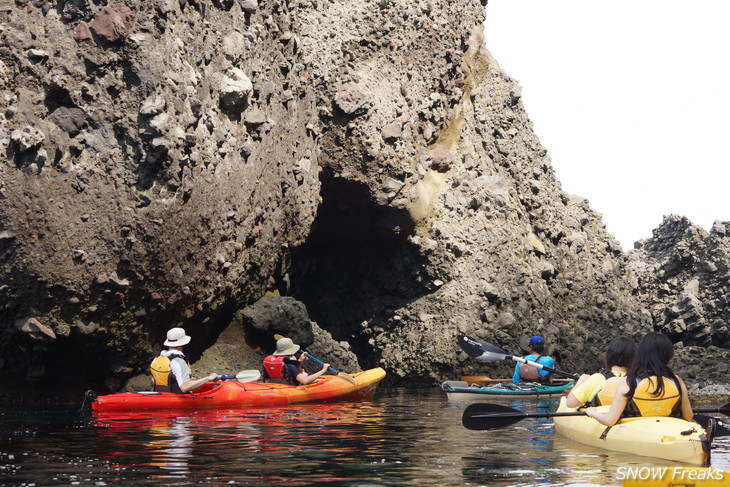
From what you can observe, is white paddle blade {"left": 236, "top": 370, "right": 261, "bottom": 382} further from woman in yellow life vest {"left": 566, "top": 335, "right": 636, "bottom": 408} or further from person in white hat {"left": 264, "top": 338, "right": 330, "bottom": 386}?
woman in yellow life vest {"left": 566, "top": 335, "right": 636, "bottom": 408}

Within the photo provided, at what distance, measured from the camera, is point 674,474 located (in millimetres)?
6734

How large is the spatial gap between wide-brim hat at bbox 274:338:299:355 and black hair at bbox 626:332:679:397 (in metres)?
7.59

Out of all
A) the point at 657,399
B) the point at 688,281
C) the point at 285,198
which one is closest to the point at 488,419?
the point at 657,399

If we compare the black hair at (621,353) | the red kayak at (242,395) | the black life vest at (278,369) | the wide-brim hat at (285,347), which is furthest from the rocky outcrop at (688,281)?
the black hair at (621,353)

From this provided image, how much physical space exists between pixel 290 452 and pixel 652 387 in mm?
3237

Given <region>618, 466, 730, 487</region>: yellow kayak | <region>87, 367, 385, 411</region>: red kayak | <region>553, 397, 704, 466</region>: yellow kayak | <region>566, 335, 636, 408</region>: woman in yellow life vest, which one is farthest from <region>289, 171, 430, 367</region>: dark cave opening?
<region>618, 466, 730, 487</region>: yellow kayak

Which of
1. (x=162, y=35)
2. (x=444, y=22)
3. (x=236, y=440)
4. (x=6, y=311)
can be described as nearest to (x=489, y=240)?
(x=444, y=22)

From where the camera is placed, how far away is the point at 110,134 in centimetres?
1438

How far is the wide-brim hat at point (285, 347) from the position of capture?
15.0 metres

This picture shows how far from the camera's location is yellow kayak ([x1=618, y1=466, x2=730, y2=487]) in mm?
6551

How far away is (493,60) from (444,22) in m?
4.20

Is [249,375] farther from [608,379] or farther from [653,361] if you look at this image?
[653,361]

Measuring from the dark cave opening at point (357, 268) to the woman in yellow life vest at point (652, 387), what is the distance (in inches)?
516

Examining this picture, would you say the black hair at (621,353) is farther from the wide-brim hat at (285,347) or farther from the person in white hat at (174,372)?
Answer: the wide-brim hat at (285,347)
